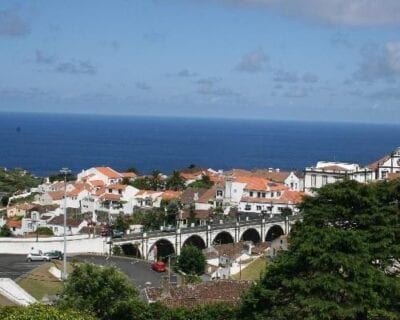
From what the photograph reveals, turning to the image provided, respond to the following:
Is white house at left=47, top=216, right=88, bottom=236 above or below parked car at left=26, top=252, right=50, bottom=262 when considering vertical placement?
above

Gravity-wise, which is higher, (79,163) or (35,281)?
(79,163)

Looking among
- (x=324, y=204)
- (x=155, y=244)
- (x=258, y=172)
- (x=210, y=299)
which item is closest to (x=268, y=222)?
(x=155, y=244)

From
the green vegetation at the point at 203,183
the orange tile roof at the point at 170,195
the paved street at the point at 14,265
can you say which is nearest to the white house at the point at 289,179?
the green vegetation at the point at 203,183

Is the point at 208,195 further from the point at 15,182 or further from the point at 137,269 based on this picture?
the point at 15,182

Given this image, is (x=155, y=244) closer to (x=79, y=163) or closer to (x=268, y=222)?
→ (x=268, y=222)

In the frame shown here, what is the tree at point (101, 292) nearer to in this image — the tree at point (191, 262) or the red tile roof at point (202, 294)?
the red tile roof at point (202, 294)

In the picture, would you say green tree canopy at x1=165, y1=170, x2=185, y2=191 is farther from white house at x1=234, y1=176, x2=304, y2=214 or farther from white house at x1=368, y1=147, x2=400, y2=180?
white house at x1=368, y1=147, x2=400, y2=180

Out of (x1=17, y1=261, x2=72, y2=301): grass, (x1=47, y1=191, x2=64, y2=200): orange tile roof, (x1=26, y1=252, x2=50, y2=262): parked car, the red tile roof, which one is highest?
(x1=47, y1=191, x2=64, y2=200): orange tile roof

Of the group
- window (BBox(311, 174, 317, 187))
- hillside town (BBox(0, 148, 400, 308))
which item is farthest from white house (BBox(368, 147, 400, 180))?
window (BBox(311, 174, 317, 187))
